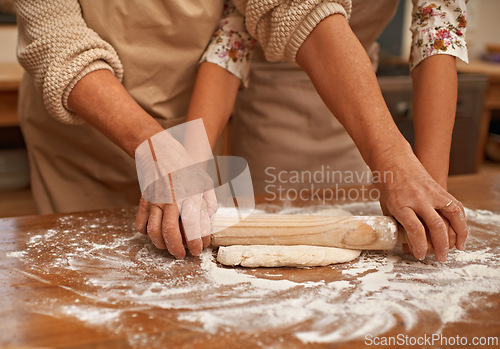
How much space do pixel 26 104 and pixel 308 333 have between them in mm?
1016

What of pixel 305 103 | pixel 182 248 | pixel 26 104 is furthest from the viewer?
pixel 305 103

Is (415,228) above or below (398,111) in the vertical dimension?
below

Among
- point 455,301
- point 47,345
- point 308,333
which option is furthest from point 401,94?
point 47,345

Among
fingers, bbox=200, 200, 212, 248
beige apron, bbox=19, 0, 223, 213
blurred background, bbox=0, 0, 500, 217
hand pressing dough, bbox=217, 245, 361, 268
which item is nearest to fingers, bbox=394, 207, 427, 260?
A: hand pressing dough, bbox=217, 245, 361, 268

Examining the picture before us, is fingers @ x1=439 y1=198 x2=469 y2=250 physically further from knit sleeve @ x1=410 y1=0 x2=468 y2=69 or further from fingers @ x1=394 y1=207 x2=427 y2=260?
knit sleeve @ x1=410 y1=0 x2=468 y2=69

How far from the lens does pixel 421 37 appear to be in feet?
3.34

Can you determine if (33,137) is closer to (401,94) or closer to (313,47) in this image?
(313,47)

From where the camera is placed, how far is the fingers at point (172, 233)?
78 centimetres

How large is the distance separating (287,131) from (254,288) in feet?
2.83

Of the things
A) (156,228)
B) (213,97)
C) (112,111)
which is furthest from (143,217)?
(213,97)

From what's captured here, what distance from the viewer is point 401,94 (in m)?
2.25

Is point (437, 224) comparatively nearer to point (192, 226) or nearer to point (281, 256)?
point (281, 256)

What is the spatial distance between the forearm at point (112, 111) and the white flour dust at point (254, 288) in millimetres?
189

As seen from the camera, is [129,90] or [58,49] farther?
[129,90]
